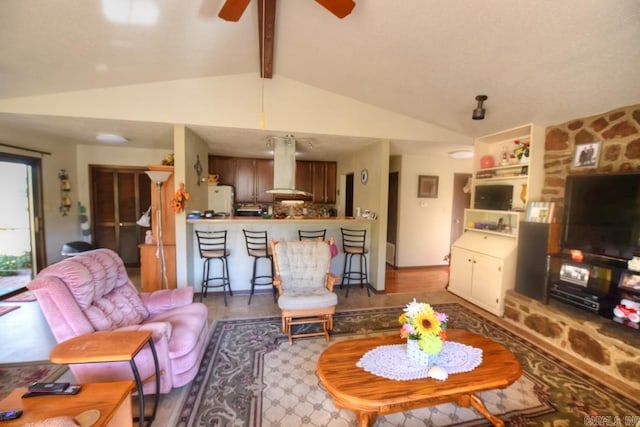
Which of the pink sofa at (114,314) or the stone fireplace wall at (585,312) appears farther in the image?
the stone fireplace wall at (585,312)

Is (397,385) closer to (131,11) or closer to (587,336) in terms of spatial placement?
(587,336)

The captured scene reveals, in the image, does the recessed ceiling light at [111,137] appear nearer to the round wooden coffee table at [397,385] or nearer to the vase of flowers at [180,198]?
the vase of flowers at [180,198]

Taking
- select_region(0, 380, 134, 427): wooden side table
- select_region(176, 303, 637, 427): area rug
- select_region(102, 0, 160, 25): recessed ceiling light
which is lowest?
select_region(176, 303, 637, 427): area rug

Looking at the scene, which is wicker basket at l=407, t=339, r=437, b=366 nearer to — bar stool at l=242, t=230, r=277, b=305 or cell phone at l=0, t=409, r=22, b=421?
cell phone at l=0, t=409, r=22, b=421

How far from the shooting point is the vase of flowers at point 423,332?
165 cm

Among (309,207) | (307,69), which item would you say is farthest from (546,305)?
(309,207)

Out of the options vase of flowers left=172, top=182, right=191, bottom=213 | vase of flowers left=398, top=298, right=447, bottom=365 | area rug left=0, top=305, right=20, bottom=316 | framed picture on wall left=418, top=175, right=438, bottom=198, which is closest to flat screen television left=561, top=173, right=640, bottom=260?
vase of flowers left=398, top=298, right=447, bottom=365

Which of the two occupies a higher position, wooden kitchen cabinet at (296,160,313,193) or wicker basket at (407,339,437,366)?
wooden kitchen cabinet at (296,160,313,193)

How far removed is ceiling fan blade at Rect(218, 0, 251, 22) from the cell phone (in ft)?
7.98

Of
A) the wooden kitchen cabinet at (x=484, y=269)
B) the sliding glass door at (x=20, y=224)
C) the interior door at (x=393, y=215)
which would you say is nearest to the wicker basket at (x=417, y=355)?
the wooden kitchen cabinet at (x=484, y=269)

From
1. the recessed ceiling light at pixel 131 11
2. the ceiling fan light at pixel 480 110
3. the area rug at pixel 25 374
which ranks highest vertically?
the recessed ceiling light at pixel 131 11

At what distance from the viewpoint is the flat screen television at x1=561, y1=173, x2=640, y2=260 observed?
2.40 metres

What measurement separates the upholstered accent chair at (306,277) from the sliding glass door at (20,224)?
3.93 meters

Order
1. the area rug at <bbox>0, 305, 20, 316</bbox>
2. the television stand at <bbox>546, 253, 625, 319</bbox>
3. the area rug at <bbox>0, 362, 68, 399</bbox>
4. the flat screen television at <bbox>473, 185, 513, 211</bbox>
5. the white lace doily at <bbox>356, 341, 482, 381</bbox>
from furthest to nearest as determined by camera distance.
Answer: the flat screen television at <bbox>473, 185, 513, 211</bbox>
the area rug at <bbox>0, 305, 20, 316</bbox>
the television stand at <bbox>546, 253, 625, 319</bbox>
the area rug at <bbox>0, 362, 68, 399</bbox>
the white lace doily at <bbox>356, 341, 482, 381</bbox>
